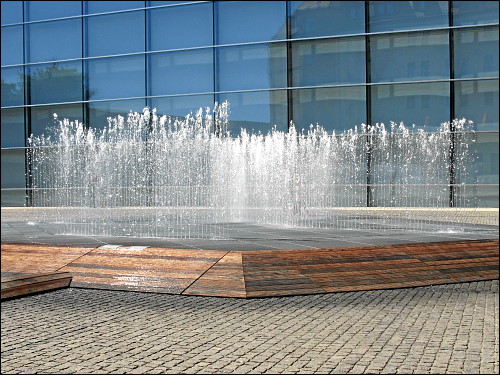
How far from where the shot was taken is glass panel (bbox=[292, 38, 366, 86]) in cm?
1961

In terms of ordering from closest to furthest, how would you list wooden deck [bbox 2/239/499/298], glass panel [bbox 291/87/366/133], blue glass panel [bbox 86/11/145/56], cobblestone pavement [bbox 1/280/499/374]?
cobblestone pavement [bbox 1/280/499/374] < wooden deck [bbox 2/239/499/298] < glass panel [bbox 291/87/366/133] < blue glass panel [bbox 86/11/145/56]

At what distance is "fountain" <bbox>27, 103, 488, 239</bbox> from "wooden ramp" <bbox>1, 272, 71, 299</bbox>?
24.3 feet

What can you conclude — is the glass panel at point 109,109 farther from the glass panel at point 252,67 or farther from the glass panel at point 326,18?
the glass panel at point 326,18

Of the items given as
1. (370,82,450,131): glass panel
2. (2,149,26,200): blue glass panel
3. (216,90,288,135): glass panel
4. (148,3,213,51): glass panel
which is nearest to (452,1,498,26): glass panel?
(370,82,450,131): glass panel

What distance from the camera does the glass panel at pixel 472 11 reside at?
18672 millimetres

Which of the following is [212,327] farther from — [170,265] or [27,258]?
[27,258]

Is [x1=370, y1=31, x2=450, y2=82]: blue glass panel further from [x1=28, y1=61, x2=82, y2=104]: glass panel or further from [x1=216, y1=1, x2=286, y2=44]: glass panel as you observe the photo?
[x1=28, y1=61, x2=82, y2=104]: glass panel

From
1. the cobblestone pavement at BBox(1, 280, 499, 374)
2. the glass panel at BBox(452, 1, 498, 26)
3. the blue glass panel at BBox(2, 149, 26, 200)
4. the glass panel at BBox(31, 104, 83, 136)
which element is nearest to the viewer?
the cobblestone pavement at BBox(1, 280, 499, 374)

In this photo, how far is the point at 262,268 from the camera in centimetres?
729

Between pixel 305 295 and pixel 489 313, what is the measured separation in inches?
76.3

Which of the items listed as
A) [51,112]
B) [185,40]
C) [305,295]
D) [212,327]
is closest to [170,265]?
[305,295]

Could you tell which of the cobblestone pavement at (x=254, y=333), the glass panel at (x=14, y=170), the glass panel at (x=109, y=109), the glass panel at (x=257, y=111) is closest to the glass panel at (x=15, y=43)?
the glass panel at (x=14, y=170)

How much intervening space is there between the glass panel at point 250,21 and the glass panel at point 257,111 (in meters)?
1.92

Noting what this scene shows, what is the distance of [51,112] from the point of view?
22.7 metres
